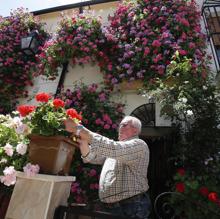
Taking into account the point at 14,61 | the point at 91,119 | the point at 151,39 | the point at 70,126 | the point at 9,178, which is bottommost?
the point at 9,178

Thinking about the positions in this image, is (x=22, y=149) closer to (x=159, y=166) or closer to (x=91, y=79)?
(x=159, y=166)

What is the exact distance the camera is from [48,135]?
7.22 ft

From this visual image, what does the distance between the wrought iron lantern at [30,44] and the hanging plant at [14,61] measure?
0.29 metres

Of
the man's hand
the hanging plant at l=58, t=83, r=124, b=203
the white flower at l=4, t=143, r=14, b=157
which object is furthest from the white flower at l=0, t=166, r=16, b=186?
the hanging plant at l=58, t=83, r=124, b=203

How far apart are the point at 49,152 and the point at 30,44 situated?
196 inches

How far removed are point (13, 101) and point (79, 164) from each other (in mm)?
3051

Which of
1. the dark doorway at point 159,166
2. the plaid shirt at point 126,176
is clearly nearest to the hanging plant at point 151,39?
the dark doorway at point 159,166

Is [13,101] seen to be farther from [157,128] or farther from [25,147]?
[25,147]

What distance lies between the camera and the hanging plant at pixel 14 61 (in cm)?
672

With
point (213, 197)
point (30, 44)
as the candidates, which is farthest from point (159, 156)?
point (30, 44)

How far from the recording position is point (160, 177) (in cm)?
436

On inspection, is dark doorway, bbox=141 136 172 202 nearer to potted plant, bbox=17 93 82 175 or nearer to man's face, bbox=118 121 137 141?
man's face, bbox=118 121 137 141

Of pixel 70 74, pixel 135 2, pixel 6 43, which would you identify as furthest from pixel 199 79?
pixel 6 43

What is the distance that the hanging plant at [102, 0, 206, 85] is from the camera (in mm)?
5137
